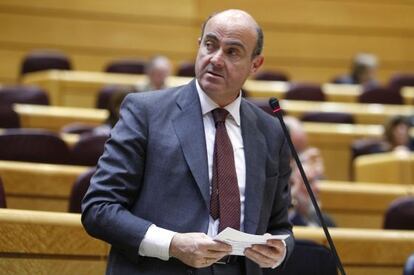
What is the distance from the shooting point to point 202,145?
2014 millimetres

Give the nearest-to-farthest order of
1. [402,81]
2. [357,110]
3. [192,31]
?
[357,110] → [402,81] → [192,31]

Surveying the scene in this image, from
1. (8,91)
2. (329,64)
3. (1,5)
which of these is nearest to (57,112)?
(8,91)

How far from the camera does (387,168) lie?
5105 millimetres

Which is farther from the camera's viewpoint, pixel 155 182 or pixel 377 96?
pixel 377 96

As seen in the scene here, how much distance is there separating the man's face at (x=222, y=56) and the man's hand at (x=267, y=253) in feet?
1.19

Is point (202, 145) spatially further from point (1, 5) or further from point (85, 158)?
point (1, 5)

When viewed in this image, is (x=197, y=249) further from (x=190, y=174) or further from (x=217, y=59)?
(x=217, y=59)

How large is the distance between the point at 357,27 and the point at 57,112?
15.7ft

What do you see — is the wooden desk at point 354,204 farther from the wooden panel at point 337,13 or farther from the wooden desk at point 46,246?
the wooden panel at point 337,13

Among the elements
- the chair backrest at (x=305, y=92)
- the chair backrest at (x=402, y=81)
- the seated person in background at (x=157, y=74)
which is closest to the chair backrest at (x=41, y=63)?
the seated person in background at (x=157, y=74)

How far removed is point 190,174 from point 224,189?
0.08 meters

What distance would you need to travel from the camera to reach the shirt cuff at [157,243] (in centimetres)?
187

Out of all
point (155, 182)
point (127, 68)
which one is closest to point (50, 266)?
point (155, 182)

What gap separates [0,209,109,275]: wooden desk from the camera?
7.90ft
